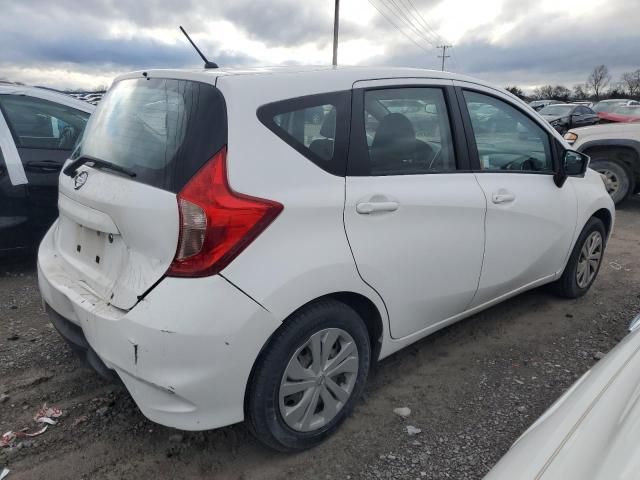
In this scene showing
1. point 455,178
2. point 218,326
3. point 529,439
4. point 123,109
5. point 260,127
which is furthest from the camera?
point 455,178

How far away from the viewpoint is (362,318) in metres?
2.43

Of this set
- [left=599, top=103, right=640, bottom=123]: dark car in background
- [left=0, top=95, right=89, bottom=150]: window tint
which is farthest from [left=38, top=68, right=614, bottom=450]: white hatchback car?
[left=599, top=103, right=640, bottom=123]: dark car in background

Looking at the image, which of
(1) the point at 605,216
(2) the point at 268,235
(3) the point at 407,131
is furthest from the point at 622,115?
(2) the point at 268,235

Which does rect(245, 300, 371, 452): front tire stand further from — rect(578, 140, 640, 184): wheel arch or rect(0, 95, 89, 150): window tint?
rect(578, 140, 640, 184): wheel arch

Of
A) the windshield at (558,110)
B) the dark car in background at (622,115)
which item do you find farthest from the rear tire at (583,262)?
the windshield at (558,110)

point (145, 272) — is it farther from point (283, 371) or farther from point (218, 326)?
point (283, 371)

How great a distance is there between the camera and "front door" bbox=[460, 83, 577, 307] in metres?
2.91

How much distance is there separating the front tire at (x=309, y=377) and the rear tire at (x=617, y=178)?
685 centimetres

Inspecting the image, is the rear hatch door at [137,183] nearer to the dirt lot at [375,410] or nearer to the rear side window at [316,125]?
the rear side window at [316,125]

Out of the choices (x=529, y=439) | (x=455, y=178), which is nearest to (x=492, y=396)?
(x=455, y=178)

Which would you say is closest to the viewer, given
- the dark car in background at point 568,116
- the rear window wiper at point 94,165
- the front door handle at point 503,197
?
the rear window wiper at point 94,165

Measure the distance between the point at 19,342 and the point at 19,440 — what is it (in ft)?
3.51

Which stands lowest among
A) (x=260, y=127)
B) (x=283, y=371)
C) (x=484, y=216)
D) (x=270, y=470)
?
(x=270, y=470)

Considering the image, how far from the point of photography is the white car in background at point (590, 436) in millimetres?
1188
